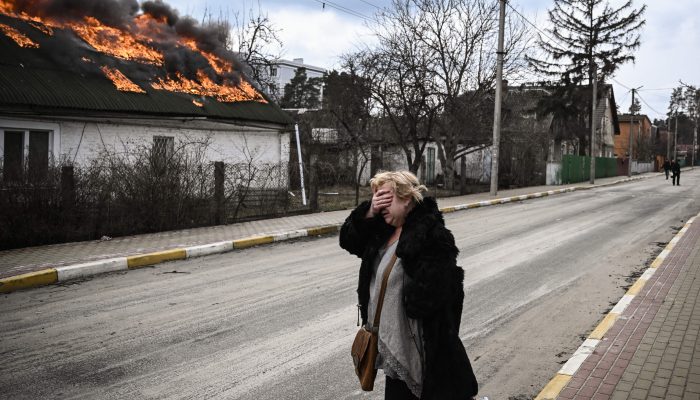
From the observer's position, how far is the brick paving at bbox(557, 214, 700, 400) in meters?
4.54

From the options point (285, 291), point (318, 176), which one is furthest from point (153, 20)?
point (285, 291)

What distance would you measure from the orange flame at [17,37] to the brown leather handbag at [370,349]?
1696 cm

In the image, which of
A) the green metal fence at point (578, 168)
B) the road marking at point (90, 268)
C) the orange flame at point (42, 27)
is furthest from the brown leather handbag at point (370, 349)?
the green metal fence at point (578, 168)

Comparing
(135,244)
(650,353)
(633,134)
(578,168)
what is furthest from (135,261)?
(633,134)

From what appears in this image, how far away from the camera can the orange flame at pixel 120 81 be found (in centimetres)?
1753

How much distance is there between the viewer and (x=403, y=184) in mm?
3053

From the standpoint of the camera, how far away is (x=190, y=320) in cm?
640

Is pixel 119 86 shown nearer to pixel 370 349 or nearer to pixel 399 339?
pixel 370 349

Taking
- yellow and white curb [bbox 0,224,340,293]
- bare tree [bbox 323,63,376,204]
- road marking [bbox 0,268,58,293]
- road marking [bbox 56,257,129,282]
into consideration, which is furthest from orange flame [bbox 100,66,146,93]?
bare tree [bbox 323,63,376,204]

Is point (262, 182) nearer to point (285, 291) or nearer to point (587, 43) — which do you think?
point (285, 291)

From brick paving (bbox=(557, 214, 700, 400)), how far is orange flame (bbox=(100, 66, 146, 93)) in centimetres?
1518

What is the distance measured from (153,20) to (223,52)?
→ 113 inches

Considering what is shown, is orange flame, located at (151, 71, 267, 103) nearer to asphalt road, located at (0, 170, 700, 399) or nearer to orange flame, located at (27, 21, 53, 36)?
orange flame, located at (27, 21, 53, 36)

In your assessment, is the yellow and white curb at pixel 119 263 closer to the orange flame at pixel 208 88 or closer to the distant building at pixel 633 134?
the orange flame at pixel 208 88
